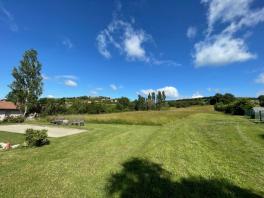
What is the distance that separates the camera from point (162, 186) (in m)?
4.71

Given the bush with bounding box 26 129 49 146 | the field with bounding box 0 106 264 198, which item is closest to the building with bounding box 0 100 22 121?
the bush with bounding box 26 129 49 146

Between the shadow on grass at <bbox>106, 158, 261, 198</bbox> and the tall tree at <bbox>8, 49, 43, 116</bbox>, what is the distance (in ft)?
103

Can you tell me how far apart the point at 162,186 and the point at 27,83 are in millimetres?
33179

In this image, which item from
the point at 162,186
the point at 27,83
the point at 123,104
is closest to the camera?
the point at 162,186

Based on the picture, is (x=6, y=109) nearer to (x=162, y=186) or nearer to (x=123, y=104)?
(x=162, y=186)

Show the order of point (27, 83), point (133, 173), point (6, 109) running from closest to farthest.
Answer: point (133, 173) < point (27, 83) < point (6, 109)

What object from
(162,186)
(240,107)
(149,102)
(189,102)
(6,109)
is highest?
(189,102)

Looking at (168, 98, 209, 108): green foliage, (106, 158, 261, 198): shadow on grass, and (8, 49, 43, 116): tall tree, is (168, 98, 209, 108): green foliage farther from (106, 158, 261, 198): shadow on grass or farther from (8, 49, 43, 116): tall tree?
(106, 158, 261, 198): shadow on grass

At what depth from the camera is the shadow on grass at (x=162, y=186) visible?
4.29 metres

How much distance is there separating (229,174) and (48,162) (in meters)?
5.83

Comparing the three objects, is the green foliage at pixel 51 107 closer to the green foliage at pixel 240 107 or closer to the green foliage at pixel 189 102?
the green foliage at pixel 240 107

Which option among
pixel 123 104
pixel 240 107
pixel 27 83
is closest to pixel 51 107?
pixel 27 83

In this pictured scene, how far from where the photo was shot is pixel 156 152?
26.6 feet

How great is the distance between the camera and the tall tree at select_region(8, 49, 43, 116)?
31266 millimetres
